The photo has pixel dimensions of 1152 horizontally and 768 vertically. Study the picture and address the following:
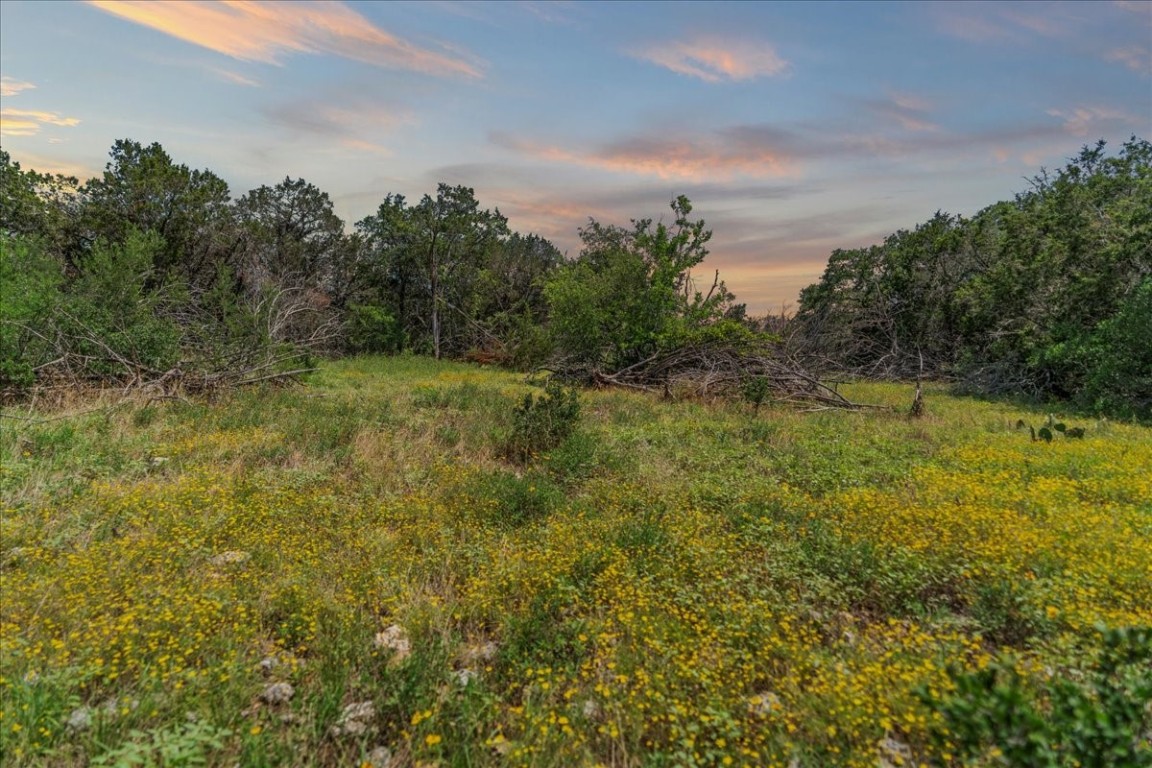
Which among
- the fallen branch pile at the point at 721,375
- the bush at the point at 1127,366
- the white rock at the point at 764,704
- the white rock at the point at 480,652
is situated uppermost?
the bush at the point at 1127,366

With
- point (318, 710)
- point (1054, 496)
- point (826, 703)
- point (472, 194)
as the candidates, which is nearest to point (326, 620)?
point (318, 710)

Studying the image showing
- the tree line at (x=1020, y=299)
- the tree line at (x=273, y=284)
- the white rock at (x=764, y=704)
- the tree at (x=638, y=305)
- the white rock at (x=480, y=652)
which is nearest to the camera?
the white rock at (x=764, y=704)

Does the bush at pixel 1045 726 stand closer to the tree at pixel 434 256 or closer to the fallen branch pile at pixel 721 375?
the fallen branch pile at pixel 721 375

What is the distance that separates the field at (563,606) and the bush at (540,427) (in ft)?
1.71

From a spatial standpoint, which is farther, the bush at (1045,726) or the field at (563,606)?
the field at (563,606)

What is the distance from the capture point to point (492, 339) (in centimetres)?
2681

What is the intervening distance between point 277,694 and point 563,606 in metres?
1.86

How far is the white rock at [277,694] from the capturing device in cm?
291

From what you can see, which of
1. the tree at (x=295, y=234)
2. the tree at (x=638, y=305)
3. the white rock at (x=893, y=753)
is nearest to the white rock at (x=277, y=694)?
the white rock at (x=893, y=753)

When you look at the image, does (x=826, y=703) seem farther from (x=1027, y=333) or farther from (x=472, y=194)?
(x=472, y=194)

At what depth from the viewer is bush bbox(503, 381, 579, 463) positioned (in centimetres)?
812

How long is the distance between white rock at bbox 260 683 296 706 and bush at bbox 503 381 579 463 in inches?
197

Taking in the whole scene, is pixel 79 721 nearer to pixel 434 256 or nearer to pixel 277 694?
pixel 277 694

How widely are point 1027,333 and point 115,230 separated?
102ft
